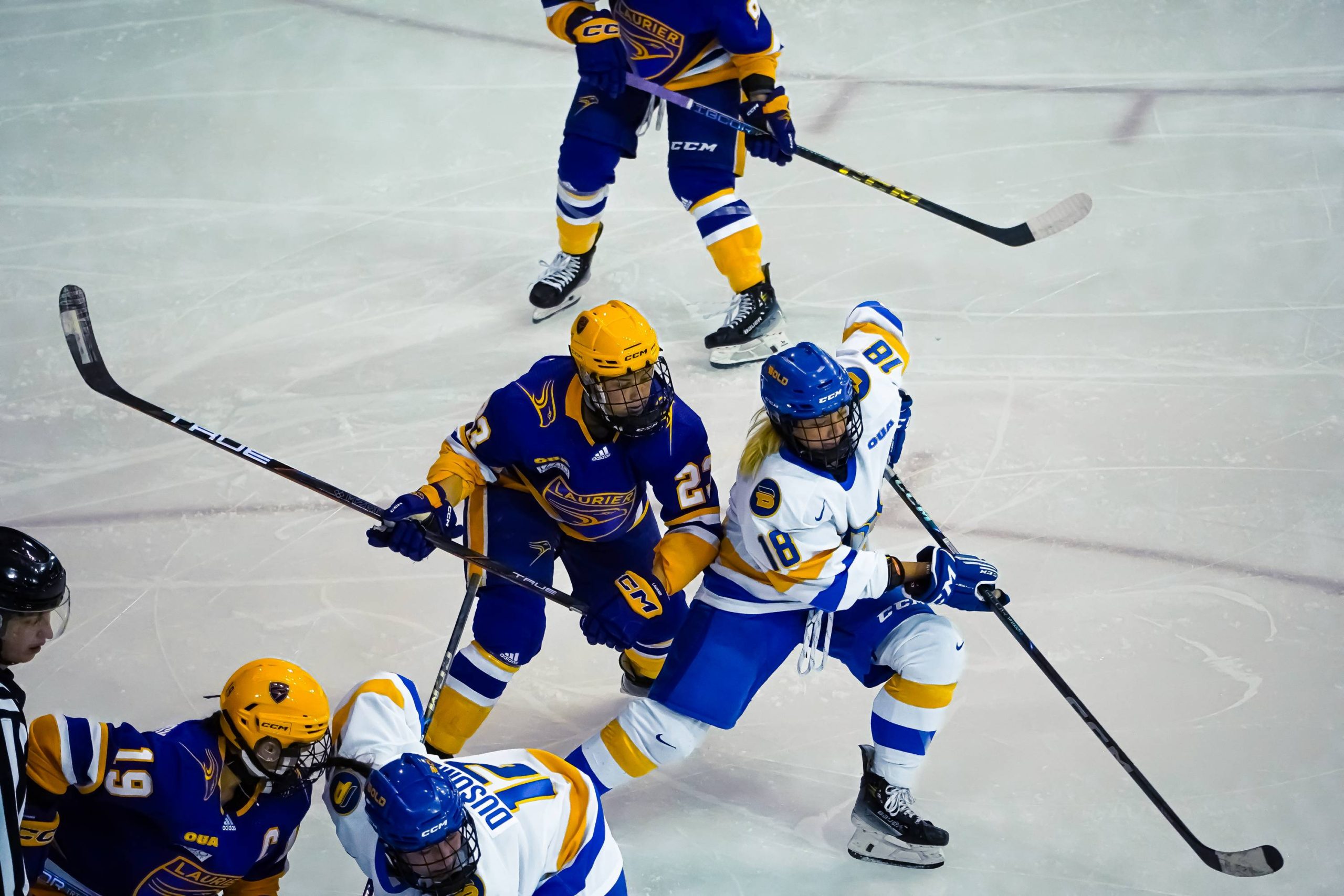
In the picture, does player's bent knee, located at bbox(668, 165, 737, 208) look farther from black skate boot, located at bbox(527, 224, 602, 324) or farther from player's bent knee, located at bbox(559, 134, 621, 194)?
black skate boot, located at bbox(527, 224, 602, 324)

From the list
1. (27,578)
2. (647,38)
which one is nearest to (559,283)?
(647,38)

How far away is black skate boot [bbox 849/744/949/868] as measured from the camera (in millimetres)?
2762

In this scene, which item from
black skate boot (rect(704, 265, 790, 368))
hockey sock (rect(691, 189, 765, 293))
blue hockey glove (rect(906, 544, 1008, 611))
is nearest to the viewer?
blue hockey glove (rect(906, 544, 1008, 611))

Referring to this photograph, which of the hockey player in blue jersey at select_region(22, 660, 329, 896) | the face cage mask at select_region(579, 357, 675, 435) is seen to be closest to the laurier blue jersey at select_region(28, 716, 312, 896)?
the hockey player in blue jersey at select_region(22, 660, 329, 896)

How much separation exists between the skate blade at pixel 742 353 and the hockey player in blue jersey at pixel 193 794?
2.12 m

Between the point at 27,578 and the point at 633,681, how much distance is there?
1493 mm

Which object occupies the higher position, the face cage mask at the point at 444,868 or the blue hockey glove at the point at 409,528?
the face cage mask at the point at 444,868

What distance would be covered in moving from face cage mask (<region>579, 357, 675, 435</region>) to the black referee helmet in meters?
0.98

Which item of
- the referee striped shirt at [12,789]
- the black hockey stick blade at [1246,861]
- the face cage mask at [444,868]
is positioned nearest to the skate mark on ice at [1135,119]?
the black hockey stick blade at [1246,861]

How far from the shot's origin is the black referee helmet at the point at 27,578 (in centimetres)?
199

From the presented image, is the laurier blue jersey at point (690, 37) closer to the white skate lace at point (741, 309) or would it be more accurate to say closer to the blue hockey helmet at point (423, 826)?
the white skate lace at point (741, 309)

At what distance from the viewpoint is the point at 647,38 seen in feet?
13.1

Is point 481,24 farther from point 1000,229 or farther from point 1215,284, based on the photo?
point 1215,284

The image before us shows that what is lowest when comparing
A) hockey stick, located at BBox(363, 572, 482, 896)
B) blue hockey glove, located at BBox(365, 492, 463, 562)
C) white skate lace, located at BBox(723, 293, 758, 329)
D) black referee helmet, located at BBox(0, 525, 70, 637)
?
white skate lace, located at BBox(723, 293, 758, 329)
